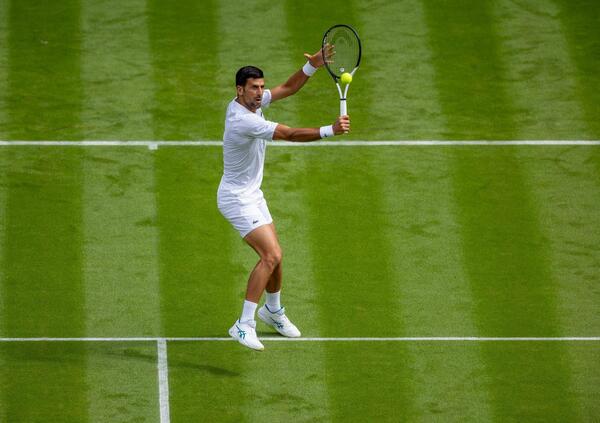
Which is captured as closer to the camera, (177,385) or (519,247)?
(177,385)

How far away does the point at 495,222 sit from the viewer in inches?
587

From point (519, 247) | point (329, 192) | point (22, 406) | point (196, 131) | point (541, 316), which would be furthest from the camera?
point (196, 131)

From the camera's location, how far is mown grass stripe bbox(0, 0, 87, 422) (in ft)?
40.1

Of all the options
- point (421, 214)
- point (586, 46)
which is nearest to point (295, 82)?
point (421, 214)

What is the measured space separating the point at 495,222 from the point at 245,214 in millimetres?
3389

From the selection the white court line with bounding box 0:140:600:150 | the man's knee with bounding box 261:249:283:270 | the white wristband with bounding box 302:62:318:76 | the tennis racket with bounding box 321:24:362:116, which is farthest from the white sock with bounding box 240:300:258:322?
the white court line with bounding box 0:140:600:150

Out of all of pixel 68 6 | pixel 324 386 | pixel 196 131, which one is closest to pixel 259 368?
pixel 324 386

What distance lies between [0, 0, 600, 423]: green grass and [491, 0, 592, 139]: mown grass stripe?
29mm

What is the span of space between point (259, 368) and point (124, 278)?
204 cm

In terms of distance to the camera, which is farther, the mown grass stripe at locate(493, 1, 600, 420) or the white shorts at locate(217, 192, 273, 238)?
the mown grass stripe at locate(493, 1, 600, 420)

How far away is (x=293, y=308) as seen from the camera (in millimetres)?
13508

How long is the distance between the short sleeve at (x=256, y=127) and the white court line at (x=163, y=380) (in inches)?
81.2

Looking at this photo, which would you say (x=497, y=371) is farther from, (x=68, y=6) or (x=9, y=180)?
(x=68, y=6)

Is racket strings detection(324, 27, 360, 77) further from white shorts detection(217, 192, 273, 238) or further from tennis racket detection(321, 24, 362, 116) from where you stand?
white shorts detection(217, 192, 273, 238)
